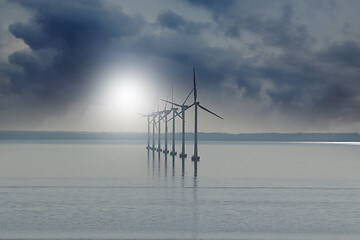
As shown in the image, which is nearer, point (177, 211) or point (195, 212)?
point (195, 212)

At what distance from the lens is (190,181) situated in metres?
64.0

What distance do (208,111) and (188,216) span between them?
256 ft

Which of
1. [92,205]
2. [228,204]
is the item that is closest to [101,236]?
[92,205]

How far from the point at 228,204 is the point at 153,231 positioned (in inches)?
529

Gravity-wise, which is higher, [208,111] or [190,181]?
[208,111]

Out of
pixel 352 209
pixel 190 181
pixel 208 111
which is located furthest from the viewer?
pixel 208 111

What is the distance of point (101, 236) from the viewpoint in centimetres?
2642

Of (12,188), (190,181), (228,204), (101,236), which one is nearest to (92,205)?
(228,204)

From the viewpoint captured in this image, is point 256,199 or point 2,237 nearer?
point 2,237

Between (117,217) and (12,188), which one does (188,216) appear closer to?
(117,217)

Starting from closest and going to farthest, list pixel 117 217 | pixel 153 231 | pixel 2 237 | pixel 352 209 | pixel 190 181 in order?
pixel 2 237 < pixel 153 231 < pixel 117 217 < pixel 352 209 < pixel 190 181

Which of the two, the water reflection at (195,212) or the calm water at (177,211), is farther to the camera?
the water reflection at (195,212)

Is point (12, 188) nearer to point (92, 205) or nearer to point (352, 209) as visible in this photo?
point (92, 205)

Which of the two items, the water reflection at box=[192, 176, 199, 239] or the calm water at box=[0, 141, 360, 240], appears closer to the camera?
the calm water at box=[0, 141, 360, 240]
